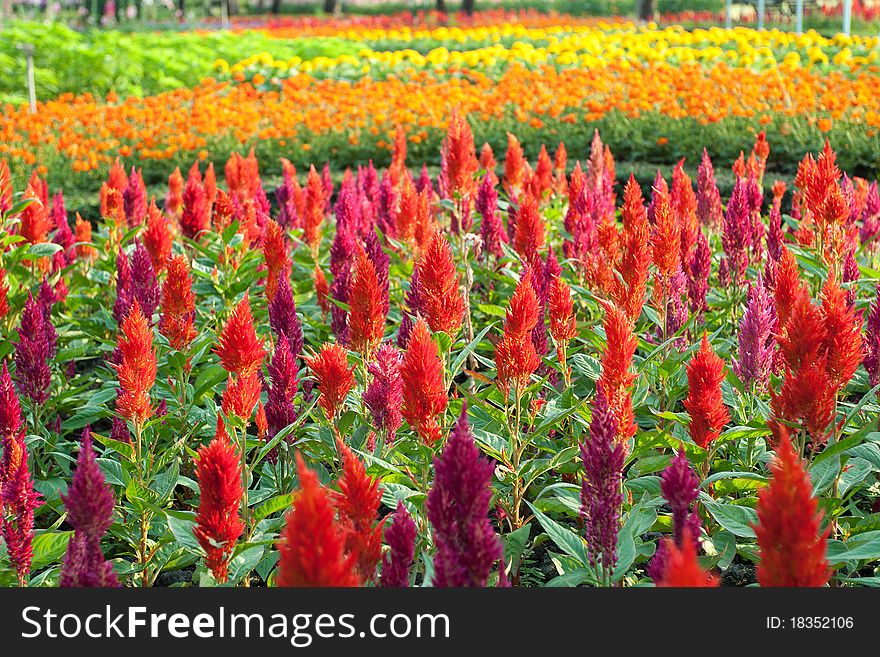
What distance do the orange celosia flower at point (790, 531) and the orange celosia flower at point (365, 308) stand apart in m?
1.47

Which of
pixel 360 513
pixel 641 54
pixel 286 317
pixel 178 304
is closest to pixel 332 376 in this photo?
pixel 286 317

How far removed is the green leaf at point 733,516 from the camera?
8.41 ft

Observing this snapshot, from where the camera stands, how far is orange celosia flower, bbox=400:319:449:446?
2207mm

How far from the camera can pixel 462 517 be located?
164 centimetres

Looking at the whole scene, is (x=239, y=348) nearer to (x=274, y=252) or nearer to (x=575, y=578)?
(x=575, y=578)

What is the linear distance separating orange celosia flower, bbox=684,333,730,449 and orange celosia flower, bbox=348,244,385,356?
829 millimetres

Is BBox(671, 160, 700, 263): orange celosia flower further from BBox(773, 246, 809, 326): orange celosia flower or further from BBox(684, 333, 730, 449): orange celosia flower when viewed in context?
BBox(684, 333, 730, 449): orange celosia flower

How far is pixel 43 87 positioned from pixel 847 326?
15266mm

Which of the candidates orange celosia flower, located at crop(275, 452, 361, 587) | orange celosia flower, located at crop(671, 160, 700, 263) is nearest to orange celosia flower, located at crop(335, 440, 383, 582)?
orange celosia flower, located at crop(275, 452, 361, 587)

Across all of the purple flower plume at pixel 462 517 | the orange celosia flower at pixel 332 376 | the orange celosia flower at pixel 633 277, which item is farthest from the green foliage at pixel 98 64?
the purple flower plume at pixel 462 517

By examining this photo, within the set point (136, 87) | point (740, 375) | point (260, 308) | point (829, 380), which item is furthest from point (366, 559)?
point (136, 87)

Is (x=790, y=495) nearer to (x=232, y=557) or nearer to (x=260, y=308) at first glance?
(x=232, y=557)

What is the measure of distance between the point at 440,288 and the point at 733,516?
93 cm

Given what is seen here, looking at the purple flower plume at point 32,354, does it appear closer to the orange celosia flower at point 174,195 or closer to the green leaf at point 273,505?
the green leaf at point 273,505
